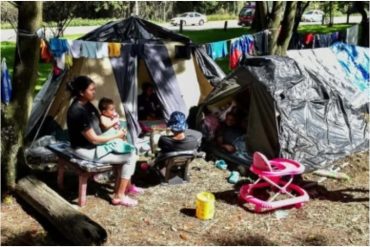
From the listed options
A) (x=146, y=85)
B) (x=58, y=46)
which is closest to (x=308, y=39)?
(x=146, y=85)

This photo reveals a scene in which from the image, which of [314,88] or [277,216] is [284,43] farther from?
[277,216]

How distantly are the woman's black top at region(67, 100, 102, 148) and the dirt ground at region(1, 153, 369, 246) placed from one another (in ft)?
2.31

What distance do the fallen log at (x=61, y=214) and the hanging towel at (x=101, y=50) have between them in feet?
6.99

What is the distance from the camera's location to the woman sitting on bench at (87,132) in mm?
5039

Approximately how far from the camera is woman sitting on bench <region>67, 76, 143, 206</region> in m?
5.04

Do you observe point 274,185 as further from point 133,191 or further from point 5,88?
point 5,88

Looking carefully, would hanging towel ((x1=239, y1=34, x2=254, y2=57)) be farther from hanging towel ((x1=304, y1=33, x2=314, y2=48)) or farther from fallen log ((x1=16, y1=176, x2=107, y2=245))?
fallen log ((x1=16, y1=176, x2=107, y2=245))

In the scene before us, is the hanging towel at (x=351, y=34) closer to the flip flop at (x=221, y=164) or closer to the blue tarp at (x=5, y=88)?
the flip flop at (x=221, y=164)

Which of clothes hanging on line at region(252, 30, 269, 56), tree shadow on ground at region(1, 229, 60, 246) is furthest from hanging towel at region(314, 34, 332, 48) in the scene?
tree shadow on ground at region(1, 229, 60, 246)

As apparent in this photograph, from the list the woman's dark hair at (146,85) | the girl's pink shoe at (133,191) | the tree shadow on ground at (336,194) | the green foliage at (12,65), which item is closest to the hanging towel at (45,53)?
the woman's dark hair at (146,85)

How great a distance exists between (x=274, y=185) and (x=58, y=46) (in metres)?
3.24

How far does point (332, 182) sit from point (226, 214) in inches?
67.0

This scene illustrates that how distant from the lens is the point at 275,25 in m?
9.85

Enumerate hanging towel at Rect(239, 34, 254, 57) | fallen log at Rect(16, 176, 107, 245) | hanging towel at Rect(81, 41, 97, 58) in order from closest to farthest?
1. fallen log at Rect(16, 176, 107, 245)
2. hanging towel at Rect(81, 41, 97, 58)
3. hanging towel at Rect(239, 34, 254, 57)
